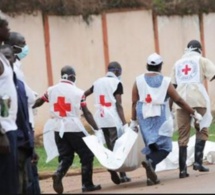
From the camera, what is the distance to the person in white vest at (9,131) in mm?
8391

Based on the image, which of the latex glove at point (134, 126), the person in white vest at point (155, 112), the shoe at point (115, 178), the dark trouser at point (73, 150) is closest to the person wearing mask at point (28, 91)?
the dark trouser at point (73, 150)

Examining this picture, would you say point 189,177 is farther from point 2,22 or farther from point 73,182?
point 2,22

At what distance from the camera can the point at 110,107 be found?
13.7 metres

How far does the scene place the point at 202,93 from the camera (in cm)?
1401

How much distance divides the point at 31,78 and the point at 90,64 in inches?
84.2

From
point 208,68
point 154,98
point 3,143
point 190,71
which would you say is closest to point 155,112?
point 154,98

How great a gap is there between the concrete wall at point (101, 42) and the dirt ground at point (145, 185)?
609cm

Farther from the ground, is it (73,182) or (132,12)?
(132,12)

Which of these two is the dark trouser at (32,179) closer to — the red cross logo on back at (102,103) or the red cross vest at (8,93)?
the red cross vest at (8,93)

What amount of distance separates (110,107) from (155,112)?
1.24 m

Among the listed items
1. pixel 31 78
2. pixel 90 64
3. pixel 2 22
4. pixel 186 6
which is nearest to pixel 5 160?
pixel 2 22

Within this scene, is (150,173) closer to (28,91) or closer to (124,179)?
(124,179)

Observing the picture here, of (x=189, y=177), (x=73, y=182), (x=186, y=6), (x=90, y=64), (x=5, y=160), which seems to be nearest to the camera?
(x=5, y=160)

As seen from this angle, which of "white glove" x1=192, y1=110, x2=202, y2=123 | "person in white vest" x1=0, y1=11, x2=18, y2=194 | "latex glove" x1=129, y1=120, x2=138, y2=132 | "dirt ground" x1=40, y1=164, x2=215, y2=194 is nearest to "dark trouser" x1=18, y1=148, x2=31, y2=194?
"person in white vest" x1=0, y1=11, x2=18, y2=194
